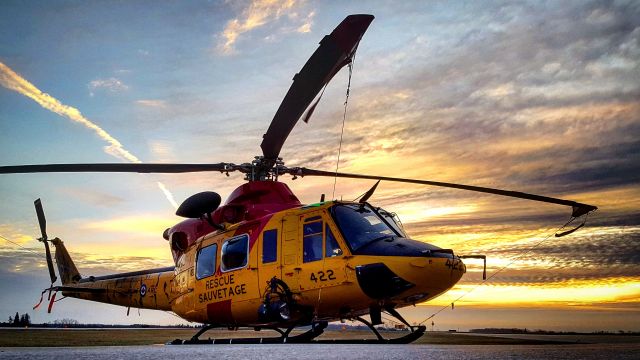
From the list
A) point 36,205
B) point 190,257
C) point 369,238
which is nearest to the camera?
point 369,238

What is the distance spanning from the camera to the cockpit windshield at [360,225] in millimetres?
8883

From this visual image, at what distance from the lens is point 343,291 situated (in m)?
8.60

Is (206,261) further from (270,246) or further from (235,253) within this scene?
(270,246)

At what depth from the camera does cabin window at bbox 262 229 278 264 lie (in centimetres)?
959

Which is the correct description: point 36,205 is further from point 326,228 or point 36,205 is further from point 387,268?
point 387,268

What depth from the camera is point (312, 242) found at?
9.22m

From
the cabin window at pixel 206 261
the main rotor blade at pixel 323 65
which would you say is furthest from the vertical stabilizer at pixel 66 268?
the main rotor blade at pixel 323 65

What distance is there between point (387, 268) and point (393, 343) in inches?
64.5

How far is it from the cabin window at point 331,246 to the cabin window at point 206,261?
2953mm

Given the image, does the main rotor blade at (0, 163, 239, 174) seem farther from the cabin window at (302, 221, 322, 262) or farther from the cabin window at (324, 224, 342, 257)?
the cabin window at (324, 224, 342, 257)

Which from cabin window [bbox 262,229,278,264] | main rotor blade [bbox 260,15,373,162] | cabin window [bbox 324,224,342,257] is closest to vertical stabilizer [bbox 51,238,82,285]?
cabin window [bbox 262,229,278,264]

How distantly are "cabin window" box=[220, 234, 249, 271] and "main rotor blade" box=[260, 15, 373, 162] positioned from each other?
2773 millimetres

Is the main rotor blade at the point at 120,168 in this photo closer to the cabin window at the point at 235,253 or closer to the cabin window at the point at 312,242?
the cabin window at the point at 235,253

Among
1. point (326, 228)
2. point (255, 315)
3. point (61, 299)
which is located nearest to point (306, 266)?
point (326, 228)
